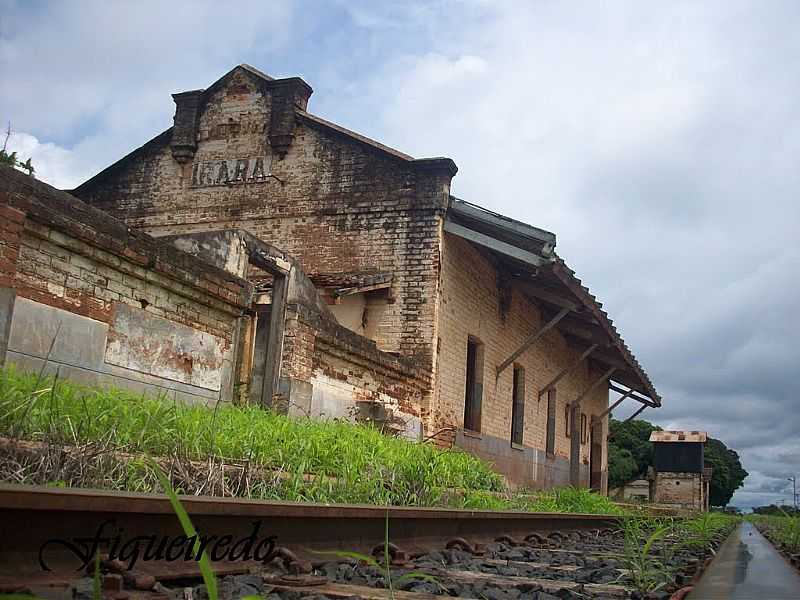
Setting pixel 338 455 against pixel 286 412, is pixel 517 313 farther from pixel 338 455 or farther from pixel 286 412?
pixel 338 455

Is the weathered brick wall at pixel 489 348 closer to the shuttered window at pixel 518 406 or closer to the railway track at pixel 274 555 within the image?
the shuttered window at pixel 518 406

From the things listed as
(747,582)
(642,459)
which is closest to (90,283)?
(747,582)

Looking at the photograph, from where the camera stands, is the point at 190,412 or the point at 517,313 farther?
the point at 517,313

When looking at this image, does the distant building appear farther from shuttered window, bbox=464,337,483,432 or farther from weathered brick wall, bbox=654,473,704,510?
shuttered window, bbox=464,337,483,432

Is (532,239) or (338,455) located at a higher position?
(532,239)

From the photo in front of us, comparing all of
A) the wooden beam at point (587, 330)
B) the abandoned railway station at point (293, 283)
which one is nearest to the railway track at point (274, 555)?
the abandoned railway station at point (293, 283)

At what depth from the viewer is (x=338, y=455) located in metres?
7.00

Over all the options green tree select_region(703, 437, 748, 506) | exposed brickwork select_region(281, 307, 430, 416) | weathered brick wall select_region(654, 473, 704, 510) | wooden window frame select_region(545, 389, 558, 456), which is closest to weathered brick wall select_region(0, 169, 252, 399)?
exposed brickwork select_region(281, 307, 430, 416)

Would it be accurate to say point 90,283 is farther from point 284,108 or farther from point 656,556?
point 284,108

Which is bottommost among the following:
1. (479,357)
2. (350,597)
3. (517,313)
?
(350,597)

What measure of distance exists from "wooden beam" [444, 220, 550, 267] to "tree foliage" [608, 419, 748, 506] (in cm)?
3871

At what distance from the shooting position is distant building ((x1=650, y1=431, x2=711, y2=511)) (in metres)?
31.6

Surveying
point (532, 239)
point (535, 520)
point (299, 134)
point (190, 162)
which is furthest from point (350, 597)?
point (190, 162)

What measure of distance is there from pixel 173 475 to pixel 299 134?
1067 cm
